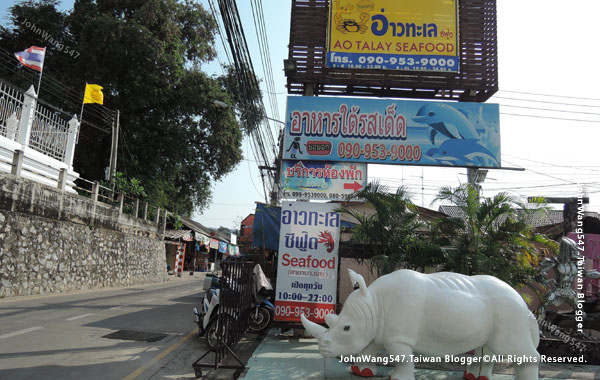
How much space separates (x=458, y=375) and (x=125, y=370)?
4774 millimetres

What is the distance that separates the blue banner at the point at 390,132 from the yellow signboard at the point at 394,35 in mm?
1200

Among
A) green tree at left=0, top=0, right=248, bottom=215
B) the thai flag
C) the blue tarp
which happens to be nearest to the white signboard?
the blue tarp

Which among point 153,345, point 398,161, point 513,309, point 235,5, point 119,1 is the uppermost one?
point 119,1

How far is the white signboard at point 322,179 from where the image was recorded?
917 cm

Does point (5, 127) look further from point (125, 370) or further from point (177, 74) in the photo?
point (177, 74)

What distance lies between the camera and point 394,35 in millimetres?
10211

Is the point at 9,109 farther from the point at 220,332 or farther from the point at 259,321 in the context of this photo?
the point at 220,332

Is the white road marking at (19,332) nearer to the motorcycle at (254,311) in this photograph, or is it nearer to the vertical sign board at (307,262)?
the motorcycle at (254,311)

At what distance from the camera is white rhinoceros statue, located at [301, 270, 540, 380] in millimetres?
4634

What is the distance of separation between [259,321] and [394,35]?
304 inches

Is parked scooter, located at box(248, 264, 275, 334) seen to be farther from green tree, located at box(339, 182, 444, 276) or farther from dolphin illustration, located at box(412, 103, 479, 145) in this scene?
dolphin illustration, located at box(412, 103, 479, 145)

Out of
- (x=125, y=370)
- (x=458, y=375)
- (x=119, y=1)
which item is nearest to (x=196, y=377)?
(x=125, y=370)

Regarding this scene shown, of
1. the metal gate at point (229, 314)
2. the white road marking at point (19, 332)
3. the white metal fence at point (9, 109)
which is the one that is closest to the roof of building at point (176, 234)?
the white metal fence at point (9, 109)

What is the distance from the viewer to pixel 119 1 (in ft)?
76.6
